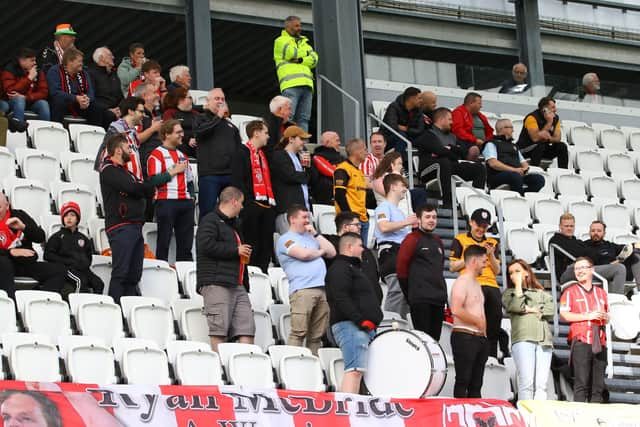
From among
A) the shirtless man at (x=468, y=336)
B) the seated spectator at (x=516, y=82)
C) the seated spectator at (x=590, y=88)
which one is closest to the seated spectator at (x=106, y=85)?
the shirtless man at (x=468, y=336)

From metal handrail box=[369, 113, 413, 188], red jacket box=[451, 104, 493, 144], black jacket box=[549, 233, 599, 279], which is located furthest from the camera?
red jacket box=[451, 104, 493, 144]

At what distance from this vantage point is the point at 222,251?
10461mm

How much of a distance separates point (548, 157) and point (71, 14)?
291 inches

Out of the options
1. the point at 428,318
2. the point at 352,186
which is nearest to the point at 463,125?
the point at 352,186

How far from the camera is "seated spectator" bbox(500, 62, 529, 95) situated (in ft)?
60.7

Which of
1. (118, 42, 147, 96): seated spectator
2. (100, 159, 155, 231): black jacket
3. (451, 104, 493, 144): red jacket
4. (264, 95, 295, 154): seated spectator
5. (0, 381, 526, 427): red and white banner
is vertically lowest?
(0, 381, 526, 427): red and white banner

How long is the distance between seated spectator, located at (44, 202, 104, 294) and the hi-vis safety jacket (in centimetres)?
444

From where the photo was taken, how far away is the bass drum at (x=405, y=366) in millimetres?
10227

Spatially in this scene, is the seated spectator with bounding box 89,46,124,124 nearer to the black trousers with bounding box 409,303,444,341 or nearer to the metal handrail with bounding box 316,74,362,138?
the metal handrail with bounding box 316,74,362,138

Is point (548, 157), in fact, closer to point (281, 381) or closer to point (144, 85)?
point (144, 85)

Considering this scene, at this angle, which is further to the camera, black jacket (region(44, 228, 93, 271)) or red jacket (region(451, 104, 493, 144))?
red jacket (region(451, 104, 493, 144))

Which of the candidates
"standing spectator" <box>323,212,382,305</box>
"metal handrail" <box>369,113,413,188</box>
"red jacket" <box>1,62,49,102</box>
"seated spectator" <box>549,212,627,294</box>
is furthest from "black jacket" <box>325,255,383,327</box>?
"red jacket" <box>1,62,49,102</box>

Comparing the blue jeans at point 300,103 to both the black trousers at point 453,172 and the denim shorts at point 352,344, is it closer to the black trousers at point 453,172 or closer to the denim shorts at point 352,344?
the black trousers at point 453,172

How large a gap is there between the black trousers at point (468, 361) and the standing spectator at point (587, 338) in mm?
1051
